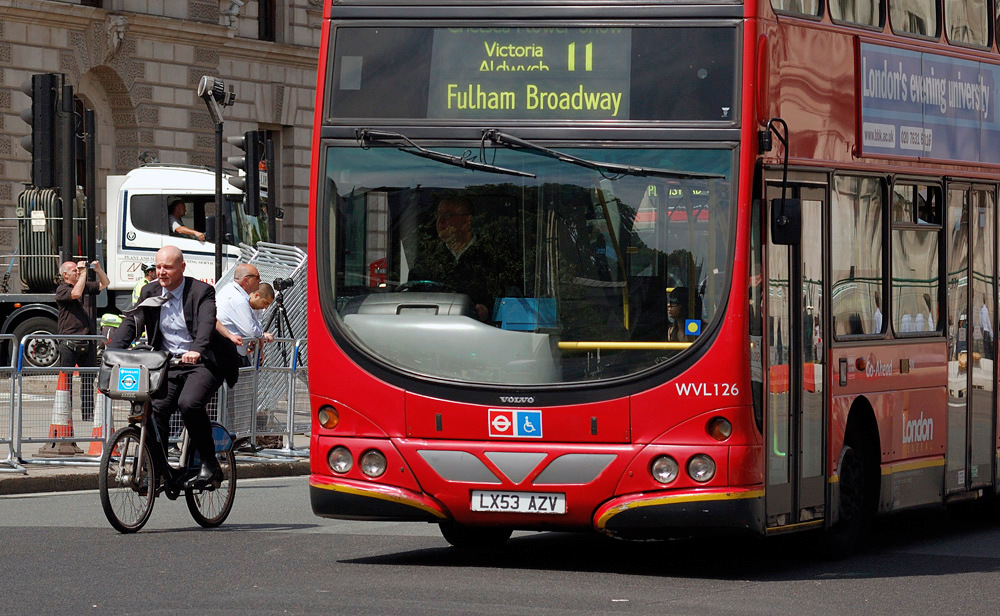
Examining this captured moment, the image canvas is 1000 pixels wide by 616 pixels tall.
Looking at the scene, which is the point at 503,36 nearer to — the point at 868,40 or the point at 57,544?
the point at 868,40

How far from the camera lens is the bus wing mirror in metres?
9.48

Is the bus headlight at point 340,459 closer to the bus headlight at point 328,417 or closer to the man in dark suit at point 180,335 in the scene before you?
the bus headlight at point 328,417

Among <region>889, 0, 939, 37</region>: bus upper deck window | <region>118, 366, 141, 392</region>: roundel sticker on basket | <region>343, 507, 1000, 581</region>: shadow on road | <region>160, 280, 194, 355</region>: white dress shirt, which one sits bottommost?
<region>343, 507, 1000, 581</region>: shadow on road

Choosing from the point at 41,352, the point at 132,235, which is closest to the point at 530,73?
the point at 41,352

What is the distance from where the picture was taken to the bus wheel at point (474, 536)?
10844 mm

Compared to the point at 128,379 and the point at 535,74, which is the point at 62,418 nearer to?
the point at 128,379

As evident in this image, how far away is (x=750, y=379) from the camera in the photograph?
942cm

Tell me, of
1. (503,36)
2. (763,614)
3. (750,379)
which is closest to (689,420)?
(750,379)

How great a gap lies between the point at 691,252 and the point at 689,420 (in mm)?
825

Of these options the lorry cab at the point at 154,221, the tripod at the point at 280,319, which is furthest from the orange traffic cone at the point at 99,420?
the lorry cab at the point at 154,221

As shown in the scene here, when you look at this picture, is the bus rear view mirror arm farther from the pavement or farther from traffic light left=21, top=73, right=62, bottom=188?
traffic light left=21, top=73, right=62, bottom=188

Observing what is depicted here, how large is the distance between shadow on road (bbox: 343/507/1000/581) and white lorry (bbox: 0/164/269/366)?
16.7 metres

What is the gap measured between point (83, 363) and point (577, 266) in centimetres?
915

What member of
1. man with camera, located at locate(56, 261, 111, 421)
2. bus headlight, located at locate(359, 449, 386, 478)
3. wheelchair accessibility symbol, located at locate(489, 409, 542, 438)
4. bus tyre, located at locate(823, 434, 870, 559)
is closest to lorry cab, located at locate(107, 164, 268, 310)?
man with camera, located at locate(56, 261, 111, 421)
